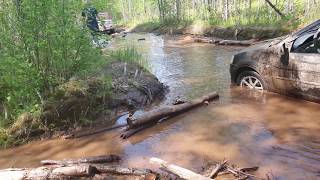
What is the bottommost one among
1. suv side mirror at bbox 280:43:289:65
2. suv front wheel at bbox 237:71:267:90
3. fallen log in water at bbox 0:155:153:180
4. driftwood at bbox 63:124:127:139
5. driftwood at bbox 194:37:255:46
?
driftwood at bbox 63:124:127:139

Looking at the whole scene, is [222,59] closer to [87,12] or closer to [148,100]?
[148,100]

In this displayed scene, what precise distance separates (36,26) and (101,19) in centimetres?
183

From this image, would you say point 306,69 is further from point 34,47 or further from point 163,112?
point 34,47

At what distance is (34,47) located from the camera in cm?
716

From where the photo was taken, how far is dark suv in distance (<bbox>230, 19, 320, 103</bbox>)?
6.97 meters

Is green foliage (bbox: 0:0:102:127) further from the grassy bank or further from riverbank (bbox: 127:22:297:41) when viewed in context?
riverbank (bbox: 127:22:297:41)

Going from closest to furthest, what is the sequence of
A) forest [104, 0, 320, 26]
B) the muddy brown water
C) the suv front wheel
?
the muddy brown water < the suv front wheel < forest [104, 0, 320, 26]

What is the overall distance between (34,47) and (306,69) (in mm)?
5313

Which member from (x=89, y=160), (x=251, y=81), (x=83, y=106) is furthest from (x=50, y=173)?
(x=251, y=81)

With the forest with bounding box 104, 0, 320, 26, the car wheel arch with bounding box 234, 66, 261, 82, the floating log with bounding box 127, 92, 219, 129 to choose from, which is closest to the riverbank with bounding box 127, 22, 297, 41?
the forest with bounding box 104, 0, 320, 26

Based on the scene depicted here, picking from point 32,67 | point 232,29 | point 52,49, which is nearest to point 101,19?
point 52,49

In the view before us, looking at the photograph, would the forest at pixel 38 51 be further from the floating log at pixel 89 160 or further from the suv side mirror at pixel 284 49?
the suv side mirror at pixel 284 49

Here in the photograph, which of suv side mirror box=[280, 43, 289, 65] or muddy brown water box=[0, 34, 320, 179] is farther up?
suv side mirror box=[280, 43, 289, 65]

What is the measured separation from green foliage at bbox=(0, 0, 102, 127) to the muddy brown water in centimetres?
105
